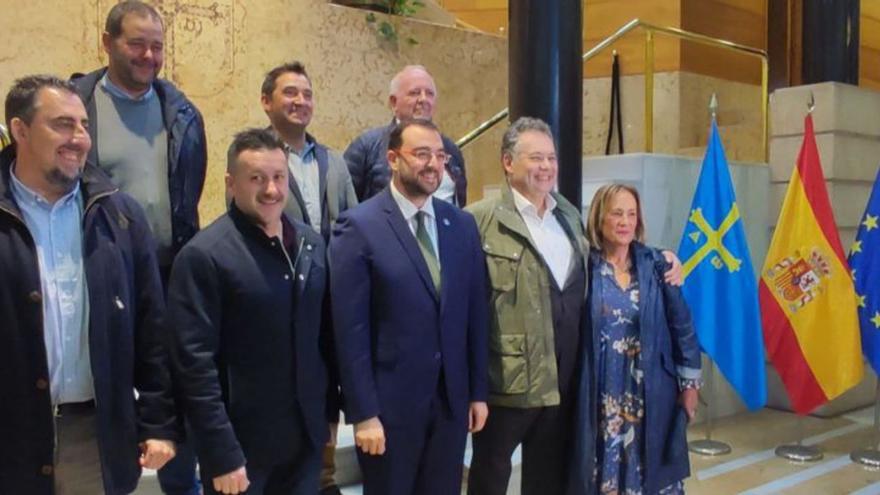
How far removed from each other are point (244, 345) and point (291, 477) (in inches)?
15.0

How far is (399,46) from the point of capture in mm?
5543

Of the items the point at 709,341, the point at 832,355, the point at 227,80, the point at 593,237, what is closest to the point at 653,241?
the point at 709,341

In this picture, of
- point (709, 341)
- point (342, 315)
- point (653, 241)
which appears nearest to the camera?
point (342, 315)

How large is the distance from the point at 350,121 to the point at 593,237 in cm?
297

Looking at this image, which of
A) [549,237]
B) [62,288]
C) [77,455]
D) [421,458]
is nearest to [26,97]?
[62,288]

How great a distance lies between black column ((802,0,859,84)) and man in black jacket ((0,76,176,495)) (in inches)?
204

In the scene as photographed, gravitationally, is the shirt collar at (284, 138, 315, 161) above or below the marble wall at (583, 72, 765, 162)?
below

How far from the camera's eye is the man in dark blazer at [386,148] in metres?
2.88

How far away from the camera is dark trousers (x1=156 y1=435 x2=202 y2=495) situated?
2.33m

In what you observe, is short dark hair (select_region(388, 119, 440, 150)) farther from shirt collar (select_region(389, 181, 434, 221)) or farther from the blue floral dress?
the blue floral dress

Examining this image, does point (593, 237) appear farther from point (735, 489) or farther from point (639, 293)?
point (735, 489)

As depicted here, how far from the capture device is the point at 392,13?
218 inches

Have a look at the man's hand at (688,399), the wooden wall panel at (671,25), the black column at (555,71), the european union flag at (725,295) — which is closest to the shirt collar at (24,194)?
the man's hand at (688,399)

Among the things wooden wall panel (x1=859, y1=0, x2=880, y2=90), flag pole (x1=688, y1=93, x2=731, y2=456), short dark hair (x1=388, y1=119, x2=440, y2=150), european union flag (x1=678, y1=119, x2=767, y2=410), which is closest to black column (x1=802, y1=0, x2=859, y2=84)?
flag pole (x1=688, y1=93, x2=731, y2=456)
